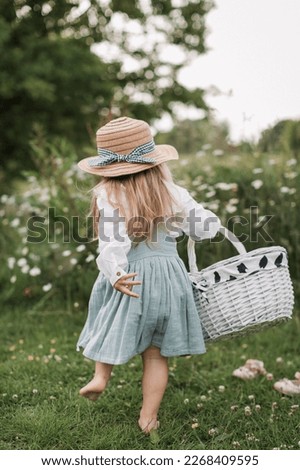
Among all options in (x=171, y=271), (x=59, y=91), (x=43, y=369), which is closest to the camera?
(x=171, y=271)

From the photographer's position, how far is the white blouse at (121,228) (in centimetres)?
271

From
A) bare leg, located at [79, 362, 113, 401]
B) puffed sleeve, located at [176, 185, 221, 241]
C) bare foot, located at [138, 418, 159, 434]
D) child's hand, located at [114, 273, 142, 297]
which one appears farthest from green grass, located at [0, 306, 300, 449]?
puffed sleeve, located at [176, 185, 221, 241]

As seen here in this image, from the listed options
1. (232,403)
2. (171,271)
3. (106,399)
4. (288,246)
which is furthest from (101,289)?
(288,246)

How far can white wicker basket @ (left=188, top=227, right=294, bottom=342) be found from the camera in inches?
113

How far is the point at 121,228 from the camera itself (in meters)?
2.77

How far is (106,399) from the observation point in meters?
3.34

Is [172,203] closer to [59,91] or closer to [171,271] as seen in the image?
[171,271]

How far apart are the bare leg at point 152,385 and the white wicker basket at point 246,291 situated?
0.30m

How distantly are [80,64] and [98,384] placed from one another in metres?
7.34

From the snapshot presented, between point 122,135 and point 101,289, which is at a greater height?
point 122,135

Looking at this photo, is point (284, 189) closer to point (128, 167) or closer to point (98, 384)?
point (128, 167)

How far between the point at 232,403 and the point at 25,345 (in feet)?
5.15

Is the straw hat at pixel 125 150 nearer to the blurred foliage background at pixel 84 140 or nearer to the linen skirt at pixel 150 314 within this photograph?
the linen skirt at pixel 150 314

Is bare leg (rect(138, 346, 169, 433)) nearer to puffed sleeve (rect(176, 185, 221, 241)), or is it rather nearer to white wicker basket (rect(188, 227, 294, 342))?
white wicker basket (rect(188, 227, 294, 342))
